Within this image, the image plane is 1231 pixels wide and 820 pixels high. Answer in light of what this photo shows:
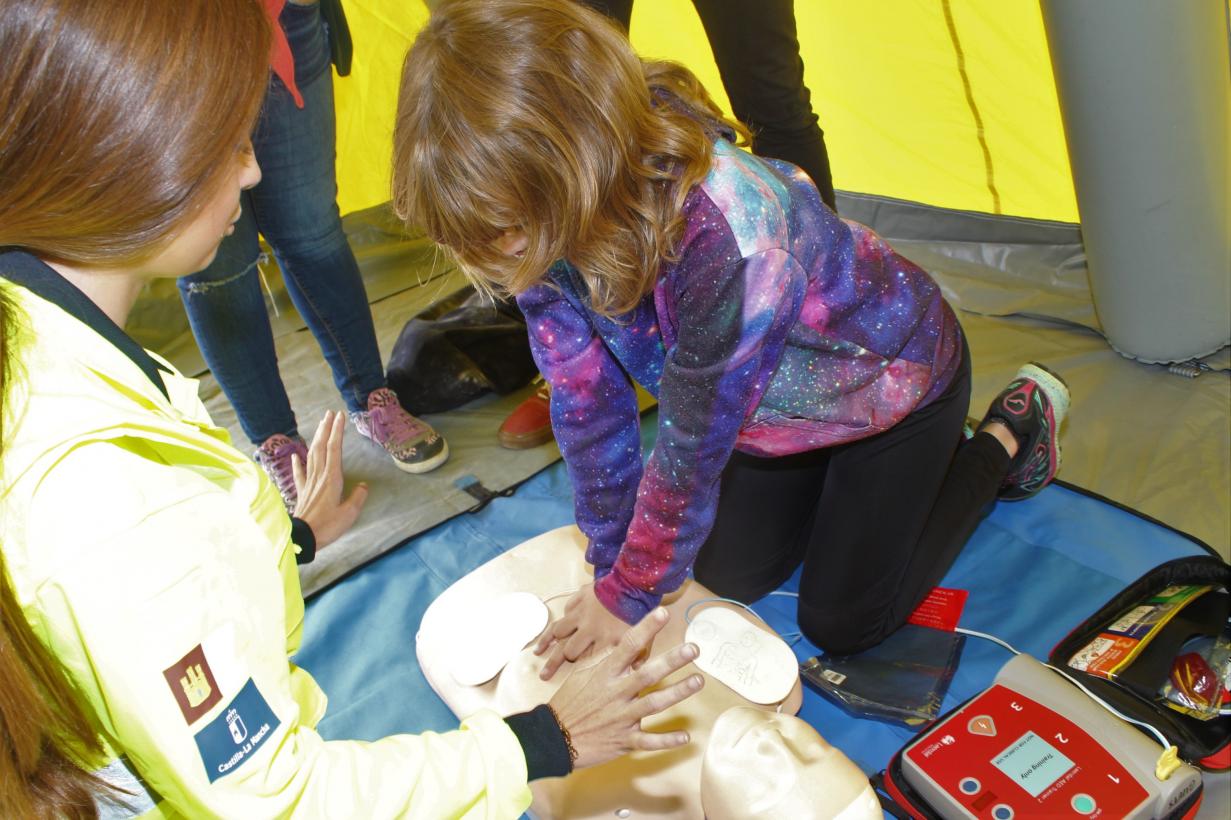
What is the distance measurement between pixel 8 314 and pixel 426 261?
190 centimetres

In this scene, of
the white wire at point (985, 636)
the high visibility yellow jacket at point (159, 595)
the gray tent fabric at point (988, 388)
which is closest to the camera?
the high visibility yellow jacket at point (159, 595)

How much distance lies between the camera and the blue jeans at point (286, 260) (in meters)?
1.38

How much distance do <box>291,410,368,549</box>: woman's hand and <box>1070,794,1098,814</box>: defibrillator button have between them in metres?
0.76

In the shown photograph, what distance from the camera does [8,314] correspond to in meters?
0.56

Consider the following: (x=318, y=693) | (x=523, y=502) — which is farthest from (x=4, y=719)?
(x=523, y=502)

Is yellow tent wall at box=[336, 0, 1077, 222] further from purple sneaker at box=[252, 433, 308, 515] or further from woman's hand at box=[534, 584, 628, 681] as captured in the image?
woman's hand at box=[534, 584, 628, 681]

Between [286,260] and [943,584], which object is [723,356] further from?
[286,260]

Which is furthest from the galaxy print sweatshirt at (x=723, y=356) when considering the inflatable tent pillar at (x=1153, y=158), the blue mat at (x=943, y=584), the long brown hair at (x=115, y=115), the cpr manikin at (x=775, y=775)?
the inflatable tent pillar at (x=1153, y=158)

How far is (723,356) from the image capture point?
2.96 ft

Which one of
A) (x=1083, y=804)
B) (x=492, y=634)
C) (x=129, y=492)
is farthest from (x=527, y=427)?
(x=129, y=492)

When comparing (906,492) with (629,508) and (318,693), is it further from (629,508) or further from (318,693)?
(318,693)

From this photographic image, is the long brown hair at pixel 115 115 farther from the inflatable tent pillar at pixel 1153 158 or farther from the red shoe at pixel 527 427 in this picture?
the inflatable tent pillar at pixel 1153 158

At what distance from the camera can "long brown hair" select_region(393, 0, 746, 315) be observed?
30.9 inches

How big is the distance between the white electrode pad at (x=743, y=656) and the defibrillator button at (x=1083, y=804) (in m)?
0.30
